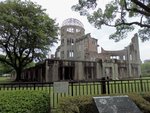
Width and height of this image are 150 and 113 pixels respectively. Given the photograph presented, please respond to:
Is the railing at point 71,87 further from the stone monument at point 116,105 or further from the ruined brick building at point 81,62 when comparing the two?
the ruined brick building at point 81,62

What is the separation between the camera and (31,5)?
93.2ft

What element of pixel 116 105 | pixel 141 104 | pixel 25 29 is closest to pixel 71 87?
pixel 116 105

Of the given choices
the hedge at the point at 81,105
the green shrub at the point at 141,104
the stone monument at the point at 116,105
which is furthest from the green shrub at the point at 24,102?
the green shrub at the point at 141,104

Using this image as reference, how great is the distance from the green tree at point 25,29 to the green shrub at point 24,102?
807 inches

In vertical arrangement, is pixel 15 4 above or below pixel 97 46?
above

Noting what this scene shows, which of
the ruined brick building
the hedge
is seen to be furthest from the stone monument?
the ruined brick building

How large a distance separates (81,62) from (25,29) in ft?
33.5

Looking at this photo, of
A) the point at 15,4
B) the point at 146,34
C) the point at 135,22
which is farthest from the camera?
the point at 15,4

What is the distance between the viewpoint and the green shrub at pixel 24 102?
19.8 feet

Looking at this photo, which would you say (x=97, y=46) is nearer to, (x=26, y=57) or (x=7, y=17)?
(x=26, y=57)

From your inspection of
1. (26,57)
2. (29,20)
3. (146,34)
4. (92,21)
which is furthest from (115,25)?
(26,57)

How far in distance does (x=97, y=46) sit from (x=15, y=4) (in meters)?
23.9

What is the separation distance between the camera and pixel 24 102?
6.25 metres

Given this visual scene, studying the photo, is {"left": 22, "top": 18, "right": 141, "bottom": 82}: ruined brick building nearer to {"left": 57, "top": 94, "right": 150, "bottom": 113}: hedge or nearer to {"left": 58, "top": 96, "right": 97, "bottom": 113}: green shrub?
{"left": 57, "top": 94, "right": 150, "bottom": 113}: hedge
